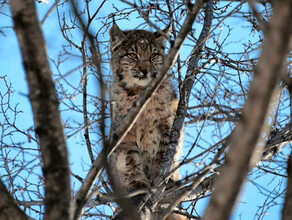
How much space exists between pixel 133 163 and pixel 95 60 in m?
3.85

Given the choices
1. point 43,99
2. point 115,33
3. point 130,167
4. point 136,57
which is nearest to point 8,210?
point 43,99

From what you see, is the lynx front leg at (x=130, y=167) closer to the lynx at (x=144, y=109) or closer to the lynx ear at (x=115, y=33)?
the lynx at (x=144, y=109)

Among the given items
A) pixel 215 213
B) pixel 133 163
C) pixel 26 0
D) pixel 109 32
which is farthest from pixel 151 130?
pixel 215 213

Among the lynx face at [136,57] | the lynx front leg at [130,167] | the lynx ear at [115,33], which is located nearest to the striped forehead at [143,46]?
the lynx face at [136,57]

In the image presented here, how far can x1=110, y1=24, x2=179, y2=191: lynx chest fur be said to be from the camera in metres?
6.32

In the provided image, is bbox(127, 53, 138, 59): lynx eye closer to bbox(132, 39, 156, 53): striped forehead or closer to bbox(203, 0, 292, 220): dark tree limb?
bbox(132, 39, 156, 53): striped forehead

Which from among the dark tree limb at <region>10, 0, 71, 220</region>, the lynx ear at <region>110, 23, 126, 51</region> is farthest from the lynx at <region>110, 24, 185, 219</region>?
the dark tree limb at <region>10, 0, 71, 220</region>

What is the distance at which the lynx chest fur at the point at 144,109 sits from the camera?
632 cm

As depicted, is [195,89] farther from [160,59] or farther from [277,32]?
[277,32]

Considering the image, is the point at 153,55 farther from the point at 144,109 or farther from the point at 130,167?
the point at 130,167

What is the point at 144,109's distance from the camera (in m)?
6.62

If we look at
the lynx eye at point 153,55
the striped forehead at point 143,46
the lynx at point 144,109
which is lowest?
the lynx at point 144,109

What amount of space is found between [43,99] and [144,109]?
3.94m

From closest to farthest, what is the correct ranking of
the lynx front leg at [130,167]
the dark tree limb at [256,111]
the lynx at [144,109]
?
1. the dark tree limb at [256,111]
2. the lynx front leg at [130,167]
3. the lynx at [144,109]
